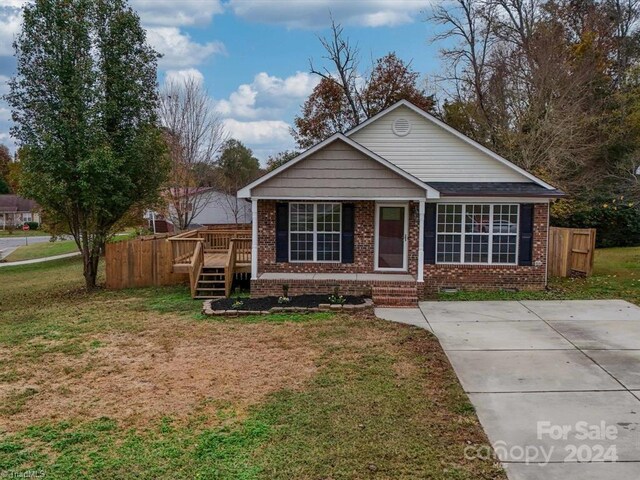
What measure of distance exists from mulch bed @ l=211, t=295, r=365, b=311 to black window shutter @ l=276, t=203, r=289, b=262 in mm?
1556

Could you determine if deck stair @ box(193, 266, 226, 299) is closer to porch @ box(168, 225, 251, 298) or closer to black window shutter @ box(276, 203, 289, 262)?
porch @ box(168, 225, 251, 298)

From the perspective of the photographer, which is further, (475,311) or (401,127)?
(401,127)

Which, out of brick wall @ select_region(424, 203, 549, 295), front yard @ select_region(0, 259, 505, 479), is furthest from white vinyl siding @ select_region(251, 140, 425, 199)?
front yard @ select_region(0, 259, 505, 479)

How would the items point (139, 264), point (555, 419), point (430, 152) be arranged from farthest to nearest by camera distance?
point (139, 264) → point (430, 152) → point (555, 419)

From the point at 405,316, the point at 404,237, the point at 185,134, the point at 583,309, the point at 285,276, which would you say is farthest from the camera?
the point at 185,134

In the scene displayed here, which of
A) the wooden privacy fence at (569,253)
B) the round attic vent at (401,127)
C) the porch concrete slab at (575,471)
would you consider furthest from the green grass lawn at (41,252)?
the porch concrete slab at (575,471)

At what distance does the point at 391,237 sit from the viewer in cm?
1380

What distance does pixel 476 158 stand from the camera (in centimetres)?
1418

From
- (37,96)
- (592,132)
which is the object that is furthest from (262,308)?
(592,132)

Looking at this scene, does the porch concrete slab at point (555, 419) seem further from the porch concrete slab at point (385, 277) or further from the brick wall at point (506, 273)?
the brick wall at point (506, 273)

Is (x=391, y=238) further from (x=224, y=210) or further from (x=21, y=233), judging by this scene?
(x=21, y=233)

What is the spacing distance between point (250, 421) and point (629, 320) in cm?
842

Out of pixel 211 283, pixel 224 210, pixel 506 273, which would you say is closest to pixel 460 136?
pixel 506 273

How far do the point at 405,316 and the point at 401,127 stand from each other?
6235 mm
